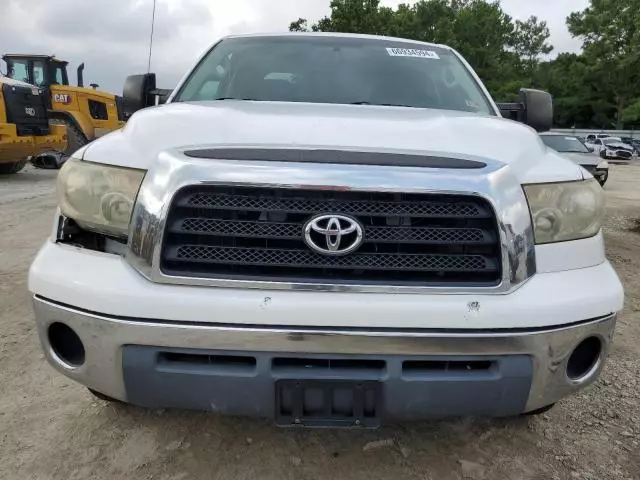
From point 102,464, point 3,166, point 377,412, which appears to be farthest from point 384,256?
point 3,166

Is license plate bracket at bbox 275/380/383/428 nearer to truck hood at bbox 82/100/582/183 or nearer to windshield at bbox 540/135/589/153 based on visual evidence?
truck hood at bbox 82/100/582/183

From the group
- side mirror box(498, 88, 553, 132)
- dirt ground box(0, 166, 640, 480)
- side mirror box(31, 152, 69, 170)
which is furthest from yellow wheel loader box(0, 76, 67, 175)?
side mirror box(498, 88, 553, 132)

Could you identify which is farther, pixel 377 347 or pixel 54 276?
pixel 54 276

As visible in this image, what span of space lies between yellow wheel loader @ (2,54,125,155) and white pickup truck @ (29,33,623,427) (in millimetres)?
15044

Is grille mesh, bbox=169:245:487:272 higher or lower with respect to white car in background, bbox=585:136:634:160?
higher

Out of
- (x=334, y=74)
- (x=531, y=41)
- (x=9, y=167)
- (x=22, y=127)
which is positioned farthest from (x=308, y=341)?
(x=531, y=41)

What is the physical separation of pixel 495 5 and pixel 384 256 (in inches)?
2783

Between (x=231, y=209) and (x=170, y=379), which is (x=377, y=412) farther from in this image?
(x=231, y=209)

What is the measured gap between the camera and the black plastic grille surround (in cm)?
191

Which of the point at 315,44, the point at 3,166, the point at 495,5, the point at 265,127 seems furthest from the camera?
the point at 495,5

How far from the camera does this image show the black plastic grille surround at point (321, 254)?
1.91 meters

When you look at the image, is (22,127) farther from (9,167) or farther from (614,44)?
(614,44)

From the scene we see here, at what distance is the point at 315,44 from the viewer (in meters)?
3.59

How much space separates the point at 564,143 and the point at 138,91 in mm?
15367
